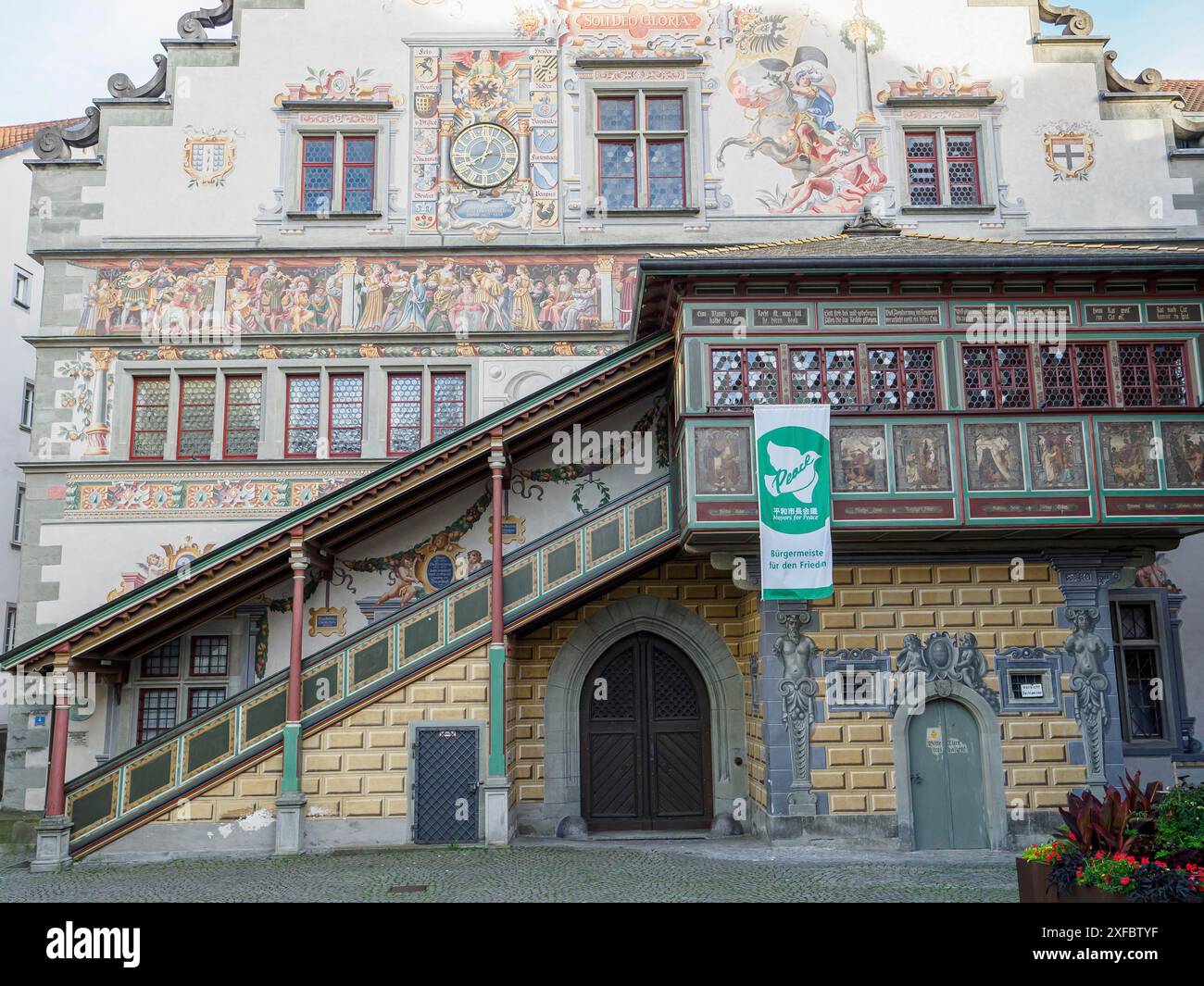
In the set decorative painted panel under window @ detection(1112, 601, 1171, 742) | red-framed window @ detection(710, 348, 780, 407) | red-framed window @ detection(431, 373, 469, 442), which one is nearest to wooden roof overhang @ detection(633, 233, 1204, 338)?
red-framed window @ detection(710, 348, 780, 407)

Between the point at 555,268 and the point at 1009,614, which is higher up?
the point at 555,268

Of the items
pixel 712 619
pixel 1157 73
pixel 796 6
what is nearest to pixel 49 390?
pixel 712 619

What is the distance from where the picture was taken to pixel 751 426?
42.5ft

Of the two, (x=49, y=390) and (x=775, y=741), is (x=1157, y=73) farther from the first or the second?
(x=49, y=390)

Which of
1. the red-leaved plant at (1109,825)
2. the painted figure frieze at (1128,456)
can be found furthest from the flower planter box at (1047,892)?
the painted figure frieze at (1128,456)

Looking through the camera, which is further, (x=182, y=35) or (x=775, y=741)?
(x=182, y=35)

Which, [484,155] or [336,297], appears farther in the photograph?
[484,155]

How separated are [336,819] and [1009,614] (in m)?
9.46

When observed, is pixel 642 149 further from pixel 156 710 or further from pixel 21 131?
pixel 21 131

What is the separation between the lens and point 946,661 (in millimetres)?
13656

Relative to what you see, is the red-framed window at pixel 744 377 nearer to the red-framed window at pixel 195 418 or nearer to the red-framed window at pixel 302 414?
the red-framed window at pixel 302 414

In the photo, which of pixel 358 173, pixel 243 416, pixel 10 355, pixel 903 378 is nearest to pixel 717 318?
pixel 903 378

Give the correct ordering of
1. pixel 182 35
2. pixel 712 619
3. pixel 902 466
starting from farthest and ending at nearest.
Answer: pixel 182 35
pixel 712 619
pixel 902 466

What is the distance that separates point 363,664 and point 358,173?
345 inches
